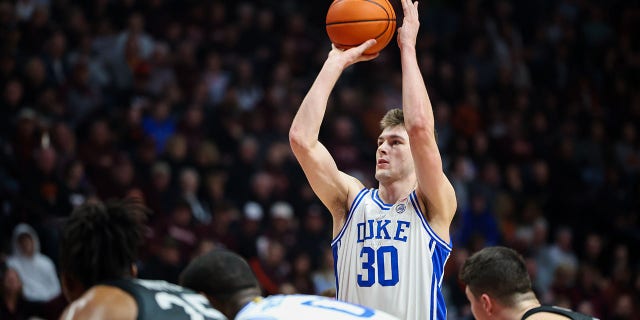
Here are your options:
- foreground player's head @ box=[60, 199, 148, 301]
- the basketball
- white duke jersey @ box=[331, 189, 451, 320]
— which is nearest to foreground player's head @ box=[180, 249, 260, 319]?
foreground player's head @ box=[60, 199, 148, 301]

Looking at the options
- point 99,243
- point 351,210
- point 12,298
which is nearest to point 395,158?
point 351,210

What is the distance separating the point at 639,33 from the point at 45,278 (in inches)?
496

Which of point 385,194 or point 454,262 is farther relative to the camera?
point 454,262

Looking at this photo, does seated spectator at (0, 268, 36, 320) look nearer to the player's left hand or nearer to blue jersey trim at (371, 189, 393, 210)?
blue jersey trim at (371, 189, 393, 210)

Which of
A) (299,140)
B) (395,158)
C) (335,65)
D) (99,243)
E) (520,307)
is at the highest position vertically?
(335,65)

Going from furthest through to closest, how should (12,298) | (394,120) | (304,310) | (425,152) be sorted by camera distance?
(12,298), (394,120), (425,152), (304,310)

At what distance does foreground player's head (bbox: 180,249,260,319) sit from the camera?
12.5ft

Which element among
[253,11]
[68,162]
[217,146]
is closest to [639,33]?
[253,11]

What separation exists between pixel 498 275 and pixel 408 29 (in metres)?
1.46

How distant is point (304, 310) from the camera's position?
300 cm

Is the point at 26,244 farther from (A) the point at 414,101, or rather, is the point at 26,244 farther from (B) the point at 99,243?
(B) the point at 99,243

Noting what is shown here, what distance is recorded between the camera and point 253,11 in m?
14.8

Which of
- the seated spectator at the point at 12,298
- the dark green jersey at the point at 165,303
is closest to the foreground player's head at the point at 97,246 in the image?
the dark green jersey at the point at 165,303

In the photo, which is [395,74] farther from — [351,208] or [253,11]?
[351,208]
